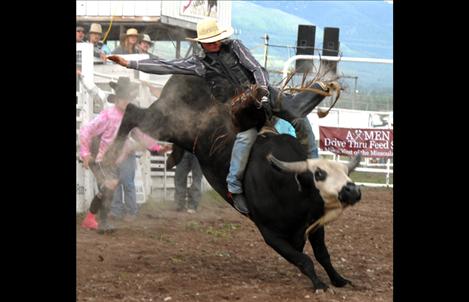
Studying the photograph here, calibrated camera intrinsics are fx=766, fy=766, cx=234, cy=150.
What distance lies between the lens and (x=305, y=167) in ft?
17.5

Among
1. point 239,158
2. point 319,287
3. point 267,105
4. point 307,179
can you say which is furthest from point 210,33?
Answer: point 319,287

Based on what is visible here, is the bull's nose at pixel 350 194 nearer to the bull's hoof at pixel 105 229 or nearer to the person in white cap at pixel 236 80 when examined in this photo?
the person in white cap at pixel 236 80

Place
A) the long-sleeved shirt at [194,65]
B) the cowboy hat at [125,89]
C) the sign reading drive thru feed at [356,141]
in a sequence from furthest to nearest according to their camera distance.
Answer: the sign reading drive thru feed at [356,141] → the cowboy hat at [125,89] → the long-sleeved shirt at [194,65]

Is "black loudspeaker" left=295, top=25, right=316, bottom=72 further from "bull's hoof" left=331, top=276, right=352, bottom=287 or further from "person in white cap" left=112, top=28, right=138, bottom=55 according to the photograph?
"bull's hoof" left=331, top=276, right=352, bottom=287

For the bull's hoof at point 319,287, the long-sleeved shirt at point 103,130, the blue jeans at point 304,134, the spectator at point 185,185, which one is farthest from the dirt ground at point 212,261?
the blue jeans at point 304,134

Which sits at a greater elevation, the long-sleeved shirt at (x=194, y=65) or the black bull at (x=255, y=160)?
the long-sleeved shirt at (x=194, y=65)

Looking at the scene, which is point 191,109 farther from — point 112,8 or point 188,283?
point 112,8

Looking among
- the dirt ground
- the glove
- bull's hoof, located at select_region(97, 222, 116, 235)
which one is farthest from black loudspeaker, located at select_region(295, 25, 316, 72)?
the glove

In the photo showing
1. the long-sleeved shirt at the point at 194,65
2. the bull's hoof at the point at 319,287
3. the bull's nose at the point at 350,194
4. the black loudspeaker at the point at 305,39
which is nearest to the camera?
the bull's nose at the point at 350,194

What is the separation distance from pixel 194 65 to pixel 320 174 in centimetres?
175

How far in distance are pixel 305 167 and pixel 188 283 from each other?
1.34 metres

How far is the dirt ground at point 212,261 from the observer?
5535mm
